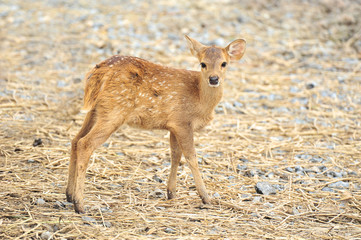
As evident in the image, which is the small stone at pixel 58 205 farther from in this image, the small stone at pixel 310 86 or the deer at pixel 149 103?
the small stone at pixel 310 86

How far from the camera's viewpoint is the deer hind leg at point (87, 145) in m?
4.56

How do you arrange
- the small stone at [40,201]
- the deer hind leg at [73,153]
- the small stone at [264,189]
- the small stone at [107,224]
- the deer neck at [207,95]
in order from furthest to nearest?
the small stone at [264,189] < the deer neck at [207,95] < the deer hind leg at [73,153] < the small stone at [40,201] < the small stone at [107,224]

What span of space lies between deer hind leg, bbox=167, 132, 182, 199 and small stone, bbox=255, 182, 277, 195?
920mm

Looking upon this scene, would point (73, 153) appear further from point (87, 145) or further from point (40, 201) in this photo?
point (40, 201)

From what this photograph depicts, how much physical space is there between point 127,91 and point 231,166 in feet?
6.17

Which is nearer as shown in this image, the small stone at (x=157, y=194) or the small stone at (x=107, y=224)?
the small stone at (x=107, y=224)

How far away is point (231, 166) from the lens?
20.0 ft

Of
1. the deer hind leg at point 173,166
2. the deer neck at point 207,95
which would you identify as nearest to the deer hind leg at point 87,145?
the deer hind leg at point 173,166

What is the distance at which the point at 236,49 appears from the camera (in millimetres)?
5469

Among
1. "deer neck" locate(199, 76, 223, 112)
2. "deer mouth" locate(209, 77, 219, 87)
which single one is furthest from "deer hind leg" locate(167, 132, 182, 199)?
"deer mouth" locate(209, 77, 219, 87)

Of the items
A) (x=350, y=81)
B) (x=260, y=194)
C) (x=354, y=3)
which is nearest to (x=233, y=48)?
(x=260, y=194)

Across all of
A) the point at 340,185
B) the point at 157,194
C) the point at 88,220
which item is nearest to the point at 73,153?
the point at 88,220

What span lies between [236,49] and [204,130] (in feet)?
6.79

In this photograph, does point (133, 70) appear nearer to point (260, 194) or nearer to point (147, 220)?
point (147, 220)
